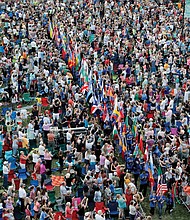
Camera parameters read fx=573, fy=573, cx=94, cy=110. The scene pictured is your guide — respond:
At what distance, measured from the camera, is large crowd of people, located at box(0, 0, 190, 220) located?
18703 millimetres

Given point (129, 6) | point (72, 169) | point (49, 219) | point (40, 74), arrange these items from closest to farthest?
point (49, 219), point (72, 169), point (40, 74), point (129, 6)

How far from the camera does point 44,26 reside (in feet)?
121

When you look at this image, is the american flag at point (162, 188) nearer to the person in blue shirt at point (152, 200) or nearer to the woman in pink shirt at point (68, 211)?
the person in blue shirt at point (152, 200)

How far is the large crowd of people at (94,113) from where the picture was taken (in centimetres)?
1870

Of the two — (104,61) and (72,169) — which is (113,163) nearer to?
(72,169)

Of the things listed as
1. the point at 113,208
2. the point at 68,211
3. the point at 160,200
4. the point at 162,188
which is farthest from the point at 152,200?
the point at 68,211

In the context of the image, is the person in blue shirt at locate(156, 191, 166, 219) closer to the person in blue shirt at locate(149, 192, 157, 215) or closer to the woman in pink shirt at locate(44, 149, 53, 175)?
the person in blue shirt at locate(149, 192, 157, 215)

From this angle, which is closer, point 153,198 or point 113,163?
point 153,198

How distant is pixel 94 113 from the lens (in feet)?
83.2

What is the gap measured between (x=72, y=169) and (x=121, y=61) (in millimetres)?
12535

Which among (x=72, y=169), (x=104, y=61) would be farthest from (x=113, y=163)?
(x=104, y=61)

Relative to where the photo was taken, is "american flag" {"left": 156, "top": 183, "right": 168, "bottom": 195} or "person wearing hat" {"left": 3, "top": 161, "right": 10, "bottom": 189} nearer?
"american flag" {"left": 156, "top": 183, "right": 168, "bottom": 195}

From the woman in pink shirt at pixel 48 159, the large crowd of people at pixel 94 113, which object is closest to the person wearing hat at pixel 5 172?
the large crowd of people at pixel 94 113

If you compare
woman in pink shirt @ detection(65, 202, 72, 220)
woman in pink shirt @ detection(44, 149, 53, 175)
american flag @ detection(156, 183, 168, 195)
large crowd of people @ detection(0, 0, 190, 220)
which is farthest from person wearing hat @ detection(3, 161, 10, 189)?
american flag @ detection(156, 183, 168, 195)
